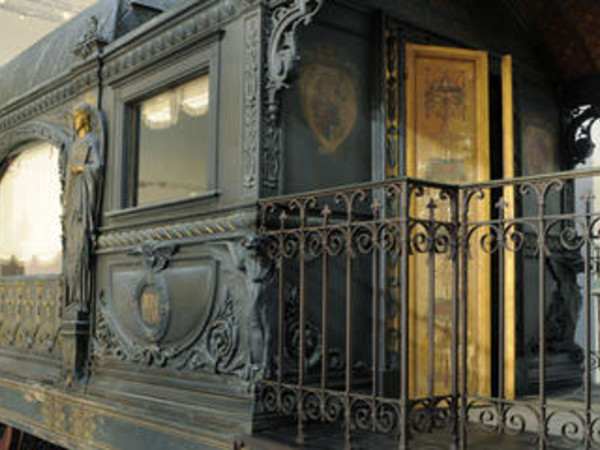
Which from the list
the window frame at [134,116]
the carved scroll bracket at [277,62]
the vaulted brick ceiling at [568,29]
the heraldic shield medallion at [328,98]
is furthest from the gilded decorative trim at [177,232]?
the vaulted brick ceiling at [568,29]

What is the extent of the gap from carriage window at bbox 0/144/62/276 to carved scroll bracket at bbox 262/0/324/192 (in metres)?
2.95

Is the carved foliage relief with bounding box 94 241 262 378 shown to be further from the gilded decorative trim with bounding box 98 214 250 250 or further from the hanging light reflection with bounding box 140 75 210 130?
the hanging light reflection with bounding box 140 75 210 130

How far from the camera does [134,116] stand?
5.82m

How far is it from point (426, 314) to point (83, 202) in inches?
113

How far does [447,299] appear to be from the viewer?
515cm

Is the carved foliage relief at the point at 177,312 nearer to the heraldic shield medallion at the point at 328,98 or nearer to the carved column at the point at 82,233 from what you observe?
the carved column at the point at 82,233

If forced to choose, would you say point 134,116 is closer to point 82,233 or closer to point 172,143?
point 172,143

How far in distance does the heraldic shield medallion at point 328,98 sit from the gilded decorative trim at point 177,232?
2.48 feet

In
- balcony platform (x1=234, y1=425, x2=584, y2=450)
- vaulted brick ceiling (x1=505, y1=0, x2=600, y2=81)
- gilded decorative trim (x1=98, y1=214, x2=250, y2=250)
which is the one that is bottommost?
balcony platform (x1=234, y1=425, x2=584, y2=450)

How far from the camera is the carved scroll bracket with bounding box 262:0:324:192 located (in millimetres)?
4281

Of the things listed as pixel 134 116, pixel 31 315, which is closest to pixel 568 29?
pixel 134 116

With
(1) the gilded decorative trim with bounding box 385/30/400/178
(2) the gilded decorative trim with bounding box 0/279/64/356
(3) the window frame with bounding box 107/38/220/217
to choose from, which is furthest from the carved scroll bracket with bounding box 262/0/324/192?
(2) the gilded decorative trim with bounding box 0/279/64/356

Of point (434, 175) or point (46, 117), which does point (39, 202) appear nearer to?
point (46, 117)

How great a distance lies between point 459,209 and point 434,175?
1417 mm
